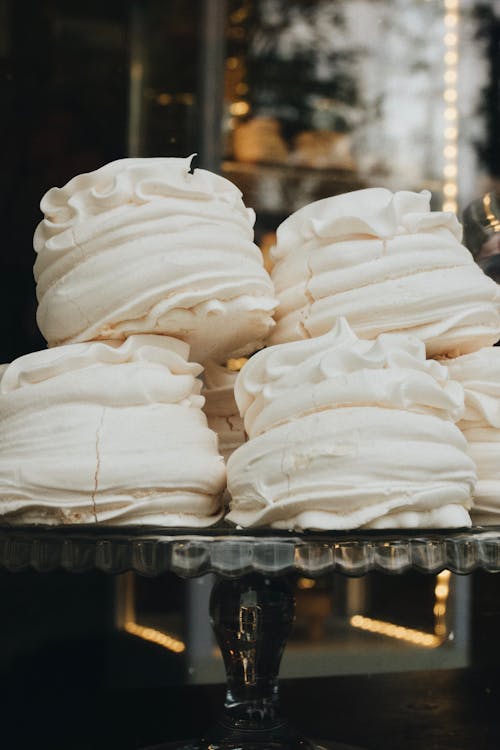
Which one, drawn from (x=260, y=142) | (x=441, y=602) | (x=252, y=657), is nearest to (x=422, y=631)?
(x=441, y=602)

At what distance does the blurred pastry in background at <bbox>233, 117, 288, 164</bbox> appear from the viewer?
254 cm

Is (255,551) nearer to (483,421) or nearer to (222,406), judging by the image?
(483,421)

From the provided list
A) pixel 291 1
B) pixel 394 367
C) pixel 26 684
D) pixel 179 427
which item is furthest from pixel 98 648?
pixel 291 1

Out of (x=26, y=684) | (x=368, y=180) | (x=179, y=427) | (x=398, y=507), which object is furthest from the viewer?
(x=368, y=180)

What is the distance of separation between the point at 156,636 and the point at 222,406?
979 millimetres

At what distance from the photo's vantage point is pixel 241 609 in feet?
3.71

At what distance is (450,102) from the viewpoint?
8.84 feet

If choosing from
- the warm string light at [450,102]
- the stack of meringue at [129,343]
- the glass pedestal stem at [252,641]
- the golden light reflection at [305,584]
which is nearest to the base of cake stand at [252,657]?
the glass pedestal stem at [252,641]

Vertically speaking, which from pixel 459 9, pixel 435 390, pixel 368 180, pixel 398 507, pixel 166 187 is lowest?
pixel 398 507

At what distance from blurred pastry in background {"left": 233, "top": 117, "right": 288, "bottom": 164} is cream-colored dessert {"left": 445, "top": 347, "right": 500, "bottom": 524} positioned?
154 cm

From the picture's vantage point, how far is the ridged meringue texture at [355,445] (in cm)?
93

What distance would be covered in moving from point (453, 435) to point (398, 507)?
10 cm

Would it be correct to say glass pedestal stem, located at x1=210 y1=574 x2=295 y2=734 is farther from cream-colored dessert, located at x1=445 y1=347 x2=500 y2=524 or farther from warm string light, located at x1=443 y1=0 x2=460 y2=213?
warm string light, located at x1=443 y1=0 x2=460 y2=213

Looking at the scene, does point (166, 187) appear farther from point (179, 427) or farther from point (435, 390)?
point (435, 390)
